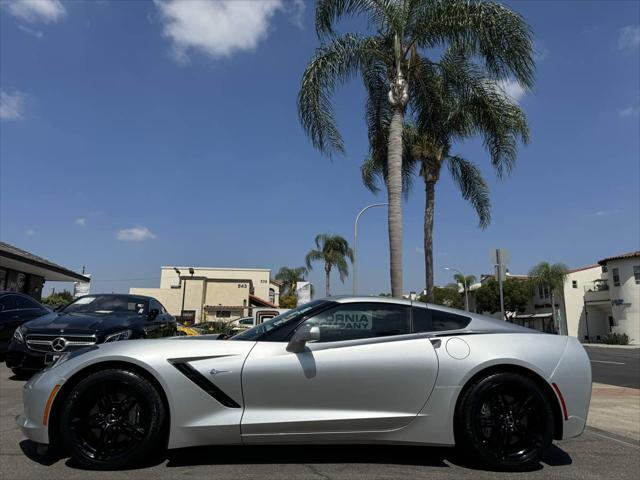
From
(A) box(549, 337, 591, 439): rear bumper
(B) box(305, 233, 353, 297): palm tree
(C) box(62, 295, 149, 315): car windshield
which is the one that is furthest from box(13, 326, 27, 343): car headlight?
(B) box(305, 233, 353, 297): palm tree

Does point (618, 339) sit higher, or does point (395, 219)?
point (395, 219)

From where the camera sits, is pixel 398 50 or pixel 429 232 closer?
pixel 398 50

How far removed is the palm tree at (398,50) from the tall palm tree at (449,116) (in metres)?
0.65

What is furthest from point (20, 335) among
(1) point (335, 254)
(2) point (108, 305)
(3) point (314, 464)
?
(1) point (335, 254)

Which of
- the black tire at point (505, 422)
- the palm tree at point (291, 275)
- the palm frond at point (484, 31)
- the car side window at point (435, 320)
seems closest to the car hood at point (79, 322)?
the car side window at point (435, 320)

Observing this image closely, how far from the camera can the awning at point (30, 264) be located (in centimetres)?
1668

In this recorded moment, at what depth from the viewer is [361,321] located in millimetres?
3750

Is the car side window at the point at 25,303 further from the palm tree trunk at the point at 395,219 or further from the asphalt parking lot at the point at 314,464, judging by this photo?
the palm tree trunk at the point at 395,219

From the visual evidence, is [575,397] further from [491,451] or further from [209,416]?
[209,416]

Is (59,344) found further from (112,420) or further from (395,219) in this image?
(395,219)

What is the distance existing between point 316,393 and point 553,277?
4620 centimetres

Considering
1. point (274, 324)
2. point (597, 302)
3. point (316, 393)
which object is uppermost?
point (597, 302)

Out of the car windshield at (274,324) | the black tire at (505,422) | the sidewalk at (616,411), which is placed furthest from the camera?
the sidewalk at (616,411)

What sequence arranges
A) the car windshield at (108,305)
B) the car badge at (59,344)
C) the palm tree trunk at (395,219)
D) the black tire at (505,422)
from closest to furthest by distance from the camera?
the black tire at (505,422) < the car badge at (59,344) < the car windshield at (108,305) < the palm tree trunk at (395,219)
